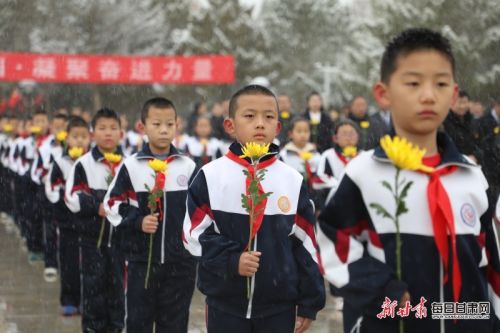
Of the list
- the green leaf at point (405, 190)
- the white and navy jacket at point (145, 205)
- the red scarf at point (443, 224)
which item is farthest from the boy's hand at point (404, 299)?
the white and navy jacket at point (145, 205)

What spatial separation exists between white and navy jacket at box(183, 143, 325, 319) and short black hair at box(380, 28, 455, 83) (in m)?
1.40

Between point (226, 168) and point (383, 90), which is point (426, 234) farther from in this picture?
point (226, 168)

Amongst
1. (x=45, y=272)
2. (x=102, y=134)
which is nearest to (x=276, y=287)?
(x=102, y=134)

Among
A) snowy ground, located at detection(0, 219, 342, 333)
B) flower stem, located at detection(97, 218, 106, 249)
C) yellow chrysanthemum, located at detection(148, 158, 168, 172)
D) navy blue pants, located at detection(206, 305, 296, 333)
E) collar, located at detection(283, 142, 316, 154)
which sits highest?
collar, located at detection(283, 142, 316, 154)

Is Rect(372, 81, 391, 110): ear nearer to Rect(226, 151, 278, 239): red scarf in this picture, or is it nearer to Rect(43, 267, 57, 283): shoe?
Rect(226, 151, 278, 239): red scarf

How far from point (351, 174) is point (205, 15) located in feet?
156

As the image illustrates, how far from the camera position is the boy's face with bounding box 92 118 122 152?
24.9 feet

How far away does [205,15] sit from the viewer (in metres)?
50.1

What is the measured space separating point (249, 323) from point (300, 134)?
6000 mm

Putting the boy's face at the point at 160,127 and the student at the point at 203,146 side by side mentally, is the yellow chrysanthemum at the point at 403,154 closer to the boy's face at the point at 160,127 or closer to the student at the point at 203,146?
the boy's face at the point at 160,127

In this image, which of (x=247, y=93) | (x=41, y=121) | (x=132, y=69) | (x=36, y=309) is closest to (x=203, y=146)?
(x=41, y=121)

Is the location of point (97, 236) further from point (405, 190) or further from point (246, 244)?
point (405, 190)

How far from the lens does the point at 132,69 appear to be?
93.0ft

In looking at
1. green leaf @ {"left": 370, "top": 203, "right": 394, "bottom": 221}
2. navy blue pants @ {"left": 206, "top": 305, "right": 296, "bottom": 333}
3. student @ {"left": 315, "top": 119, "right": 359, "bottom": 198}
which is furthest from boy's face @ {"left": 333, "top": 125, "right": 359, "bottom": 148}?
green leaf @ {"left": 370, "top": 203, "right": 394, "bottom": 221}
